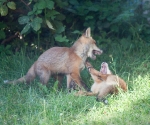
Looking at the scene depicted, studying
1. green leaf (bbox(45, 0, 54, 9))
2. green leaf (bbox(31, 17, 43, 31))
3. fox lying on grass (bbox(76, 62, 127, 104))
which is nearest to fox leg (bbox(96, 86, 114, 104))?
fox lying on grass (bbox(76, 62, 127, 104))

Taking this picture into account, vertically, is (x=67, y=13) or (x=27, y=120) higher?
(x=67, y=13)

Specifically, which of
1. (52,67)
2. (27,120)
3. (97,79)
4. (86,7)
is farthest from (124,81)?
(86,7)

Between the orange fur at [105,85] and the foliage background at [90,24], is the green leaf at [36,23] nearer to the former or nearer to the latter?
the foliage background at [90,24]

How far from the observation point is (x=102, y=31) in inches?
381

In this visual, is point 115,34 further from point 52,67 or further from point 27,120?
point 27,120

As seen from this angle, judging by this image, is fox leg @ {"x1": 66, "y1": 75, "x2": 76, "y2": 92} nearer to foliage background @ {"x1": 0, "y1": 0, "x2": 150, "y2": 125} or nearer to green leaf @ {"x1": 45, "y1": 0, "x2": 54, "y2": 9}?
foliage background @ {"x1": 0, "y1": 0, "x2": 150, "y2": 125}

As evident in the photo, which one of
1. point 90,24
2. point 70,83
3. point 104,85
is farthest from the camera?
point 90,24

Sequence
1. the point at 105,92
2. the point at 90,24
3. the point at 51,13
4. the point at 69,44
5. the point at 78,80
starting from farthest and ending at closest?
the point at 90,24
the point at 69,44
the point at 51,13
the point at 78,80
the point at 105,92

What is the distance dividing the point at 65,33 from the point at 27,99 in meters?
3.40

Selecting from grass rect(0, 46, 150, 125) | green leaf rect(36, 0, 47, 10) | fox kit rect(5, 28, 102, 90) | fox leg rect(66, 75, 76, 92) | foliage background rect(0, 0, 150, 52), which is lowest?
A: grass rect(0, 46, 150, 125)

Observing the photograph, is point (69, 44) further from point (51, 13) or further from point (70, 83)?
point (70, 83)

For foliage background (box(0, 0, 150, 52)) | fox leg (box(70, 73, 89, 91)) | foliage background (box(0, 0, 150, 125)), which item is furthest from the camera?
foliage background (box(0, 0, 150, 52))

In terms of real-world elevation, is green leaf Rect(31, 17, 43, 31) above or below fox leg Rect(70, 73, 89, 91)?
above

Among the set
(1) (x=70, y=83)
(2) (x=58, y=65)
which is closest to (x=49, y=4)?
(2) (x=58, y=65)
